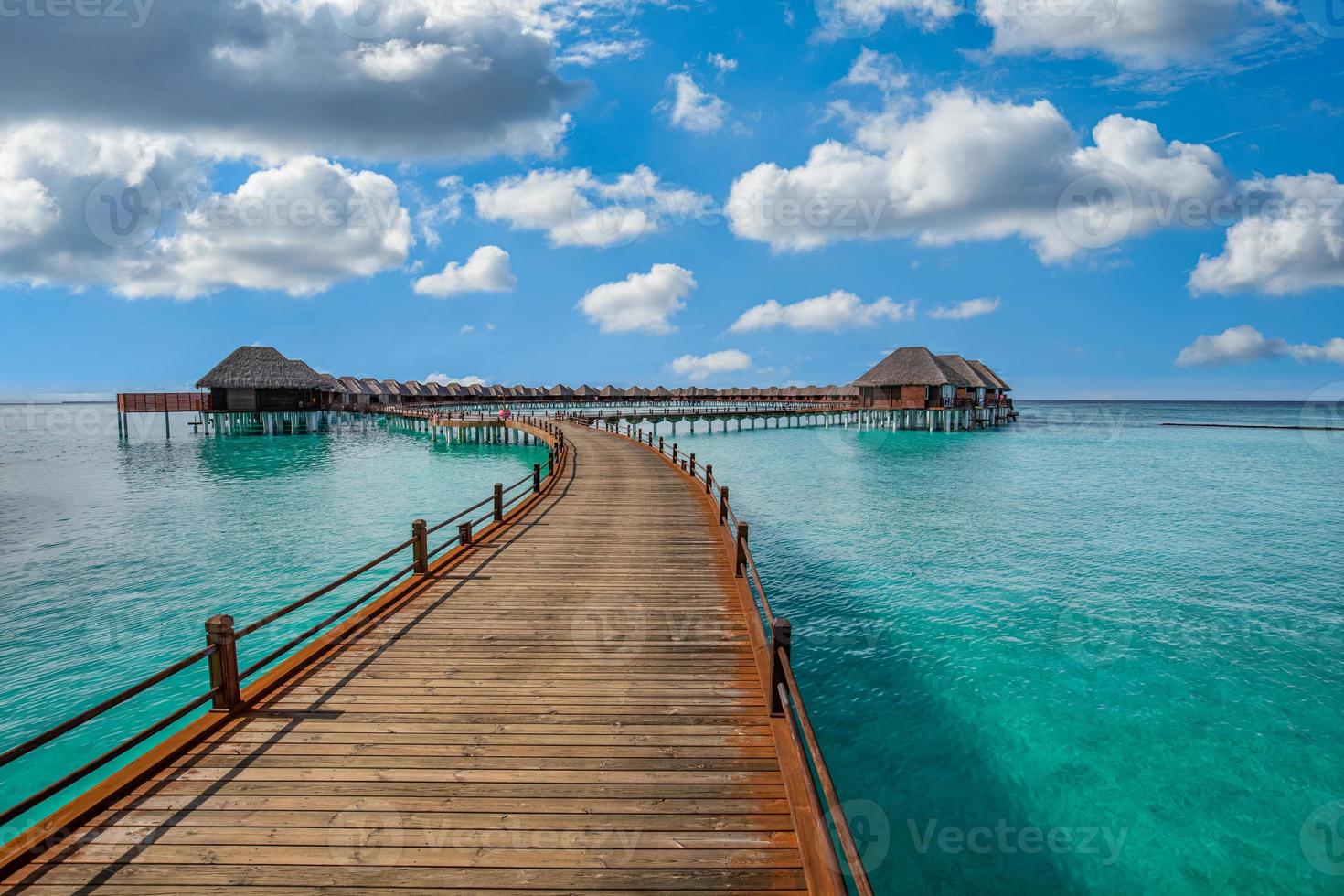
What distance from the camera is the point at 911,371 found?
212 feet

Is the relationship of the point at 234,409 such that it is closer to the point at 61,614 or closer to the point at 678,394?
the point at 61,614

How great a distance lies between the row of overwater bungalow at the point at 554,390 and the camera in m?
59.0

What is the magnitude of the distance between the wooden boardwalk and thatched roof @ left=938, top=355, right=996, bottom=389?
235 ft

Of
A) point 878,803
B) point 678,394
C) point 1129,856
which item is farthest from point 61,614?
point 678,394

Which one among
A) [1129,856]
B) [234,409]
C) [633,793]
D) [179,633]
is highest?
[234,409]

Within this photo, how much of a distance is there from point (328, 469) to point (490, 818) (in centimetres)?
3689

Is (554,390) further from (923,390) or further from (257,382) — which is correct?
(923,390)

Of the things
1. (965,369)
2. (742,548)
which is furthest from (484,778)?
(965,369)

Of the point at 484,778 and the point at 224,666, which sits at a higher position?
the point at 224,666

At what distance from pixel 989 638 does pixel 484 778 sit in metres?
10.7

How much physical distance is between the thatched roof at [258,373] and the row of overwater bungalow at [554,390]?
0.24 feet

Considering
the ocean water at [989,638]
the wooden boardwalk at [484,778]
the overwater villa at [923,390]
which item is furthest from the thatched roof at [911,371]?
the wooden boardwalk at [484,778]

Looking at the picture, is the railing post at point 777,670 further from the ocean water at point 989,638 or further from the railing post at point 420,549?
the railing post at point 420,549

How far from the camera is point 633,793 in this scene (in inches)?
189
